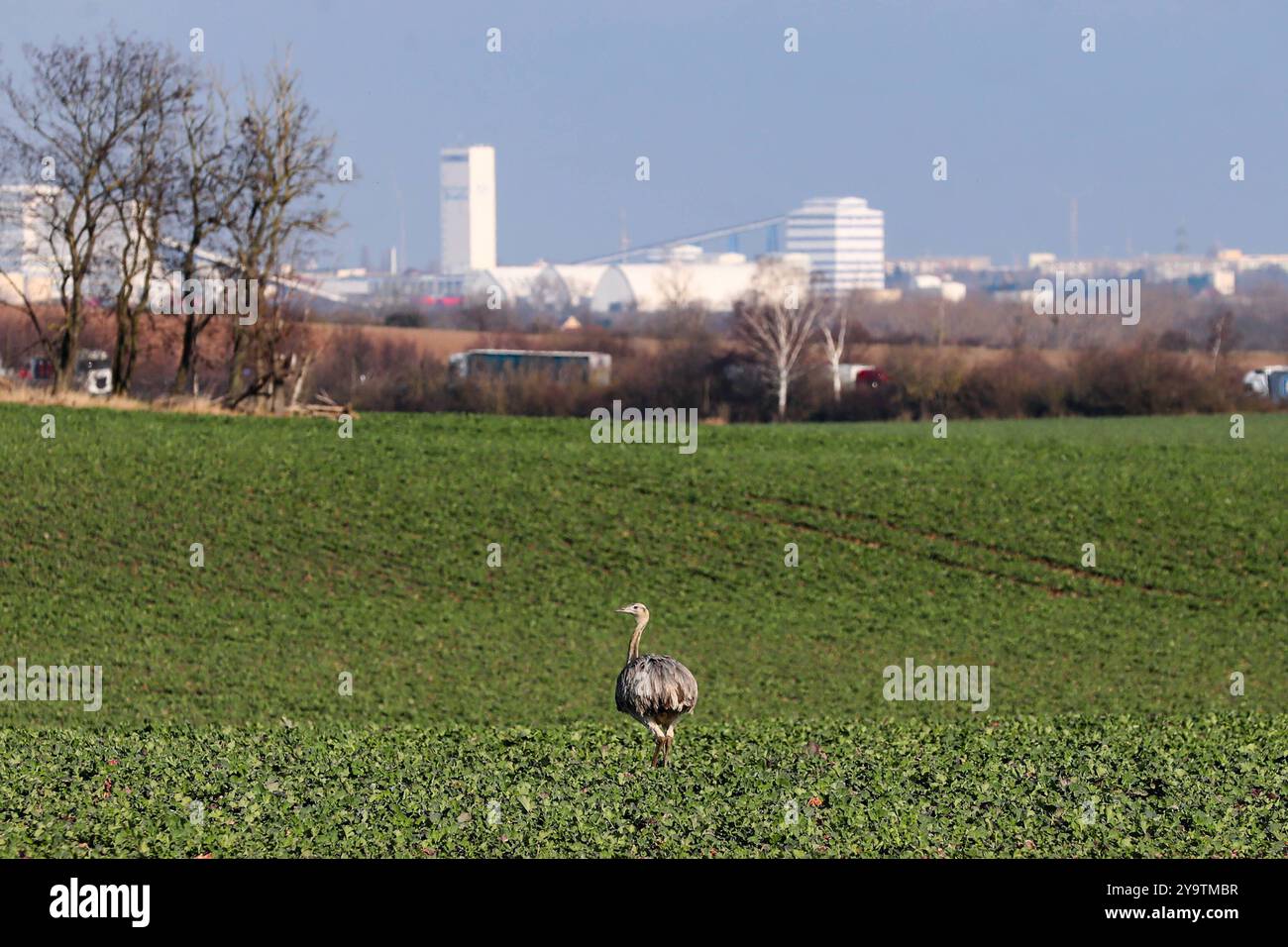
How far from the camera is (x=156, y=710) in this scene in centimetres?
1983

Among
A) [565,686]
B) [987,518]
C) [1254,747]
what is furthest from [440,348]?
[1254,747]


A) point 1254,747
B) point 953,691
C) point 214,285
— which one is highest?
point 214,285

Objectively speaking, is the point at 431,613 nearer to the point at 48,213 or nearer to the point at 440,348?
the point at 48,213

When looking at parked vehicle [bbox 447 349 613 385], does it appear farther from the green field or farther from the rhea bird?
the rhea bird

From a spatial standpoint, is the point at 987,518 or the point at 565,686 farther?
the point at 987,518

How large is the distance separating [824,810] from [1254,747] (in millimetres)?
4354
